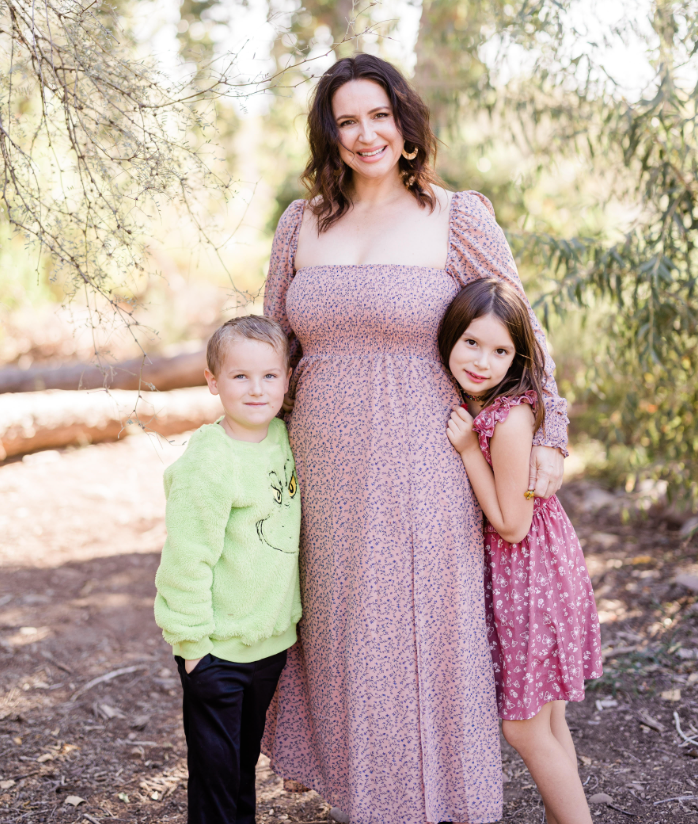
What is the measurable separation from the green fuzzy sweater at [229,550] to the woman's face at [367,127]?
2.46ft

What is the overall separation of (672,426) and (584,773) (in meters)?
2.09

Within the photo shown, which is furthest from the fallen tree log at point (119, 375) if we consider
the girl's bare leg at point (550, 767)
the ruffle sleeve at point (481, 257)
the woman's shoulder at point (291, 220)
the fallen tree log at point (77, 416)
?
the girl's bare leg at point (550, 767)

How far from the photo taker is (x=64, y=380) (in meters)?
6.97

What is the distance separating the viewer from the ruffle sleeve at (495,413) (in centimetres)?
189

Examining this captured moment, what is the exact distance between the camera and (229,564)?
183cm

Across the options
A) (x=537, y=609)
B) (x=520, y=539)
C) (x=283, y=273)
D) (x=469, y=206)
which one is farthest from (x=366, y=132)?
(x=537, y=609)

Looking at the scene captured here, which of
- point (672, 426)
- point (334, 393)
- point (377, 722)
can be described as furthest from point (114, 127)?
point (672, 426)

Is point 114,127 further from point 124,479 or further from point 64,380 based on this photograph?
point 64,380

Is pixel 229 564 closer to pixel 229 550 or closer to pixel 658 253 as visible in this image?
pixel 229 550

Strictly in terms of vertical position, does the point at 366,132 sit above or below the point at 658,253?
above

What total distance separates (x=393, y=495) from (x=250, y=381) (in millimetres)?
443

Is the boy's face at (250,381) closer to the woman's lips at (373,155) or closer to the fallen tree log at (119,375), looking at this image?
the woman's lips at (373,155)

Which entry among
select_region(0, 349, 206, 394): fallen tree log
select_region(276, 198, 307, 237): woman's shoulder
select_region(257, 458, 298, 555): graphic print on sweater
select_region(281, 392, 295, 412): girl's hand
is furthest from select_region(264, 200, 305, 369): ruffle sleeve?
select_region(0, 349, 206, 394): fallen tree log

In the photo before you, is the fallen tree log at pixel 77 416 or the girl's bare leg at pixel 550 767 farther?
the fallen tree log at pixel 77 416
